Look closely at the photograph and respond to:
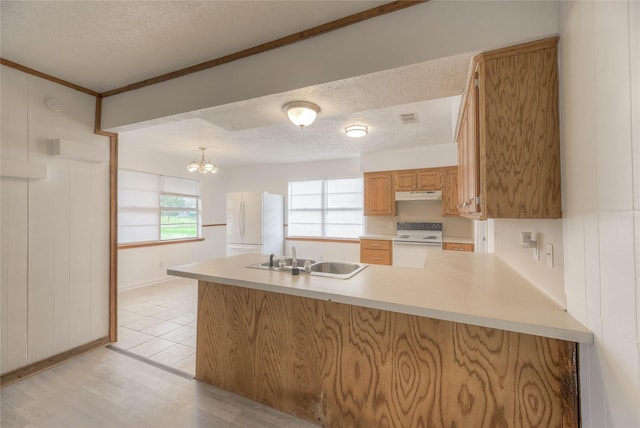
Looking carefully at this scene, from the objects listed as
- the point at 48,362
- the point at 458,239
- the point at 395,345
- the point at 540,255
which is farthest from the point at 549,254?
the point at 48,362

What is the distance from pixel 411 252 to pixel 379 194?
1.22 metres

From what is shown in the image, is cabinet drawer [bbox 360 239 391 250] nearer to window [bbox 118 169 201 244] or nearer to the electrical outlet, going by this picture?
the electrical outlet

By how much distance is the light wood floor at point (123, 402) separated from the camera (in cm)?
169

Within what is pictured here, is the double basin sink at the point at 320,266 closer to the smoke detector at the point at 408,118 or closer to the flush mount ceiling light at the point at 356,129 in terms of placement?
the flush mount ceiling light at the point at 356,129

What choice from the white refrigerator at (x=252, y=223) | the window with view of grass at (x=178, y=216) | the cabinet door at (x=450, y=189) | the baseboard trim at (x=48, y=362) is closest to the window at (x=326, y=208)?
the white refrigerator at (x=252, y=223)

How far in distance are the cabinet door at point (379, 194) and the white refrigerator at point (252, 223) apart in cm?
206

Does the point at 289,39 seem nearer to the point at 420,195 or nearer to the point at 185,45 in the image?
the point at 185,45

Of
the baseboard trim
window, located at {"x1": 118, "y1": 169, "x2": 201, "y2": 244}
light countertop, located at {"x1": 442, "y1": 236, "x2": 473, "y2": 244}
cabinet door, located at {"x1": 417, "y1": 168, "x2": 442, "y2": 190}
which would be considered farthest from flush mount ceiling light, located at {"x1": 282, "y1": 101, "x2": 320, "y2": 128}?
window, located at {"x1": 118, "y1": 169, "x2": 201, "y2": 244}

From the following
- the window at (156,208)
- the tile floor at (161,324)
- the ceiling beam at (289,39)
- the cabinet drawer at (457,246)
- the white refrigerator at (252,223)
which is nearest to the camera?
the ceiling beam at (289,39)

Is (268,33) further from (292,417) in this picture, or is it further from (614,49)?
(292,417)

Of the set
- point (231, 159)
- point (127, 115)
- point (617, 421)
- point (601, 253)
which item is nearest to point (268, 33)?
point (127, 115)

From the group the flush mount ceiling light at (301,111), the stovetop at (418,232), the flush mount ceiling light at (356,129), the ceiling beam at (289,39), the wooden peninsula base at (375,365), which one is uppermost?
the ceiling beam at (289,39)

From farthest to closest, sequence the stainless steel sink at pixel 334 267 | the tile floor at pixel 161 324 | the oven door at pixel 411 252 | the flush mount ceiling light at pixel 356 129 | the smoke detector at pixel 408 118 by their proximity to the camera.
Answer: the oven door at pixel 411 252
the flush mount ceiling light at pixel 356 129
the smoke detector at pixel 408 118
the tile floor at pixel 161 324
the stainless steel sink at pixel 334 267

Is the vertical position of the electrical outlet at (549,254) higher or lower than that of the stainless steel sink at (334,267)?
higher
